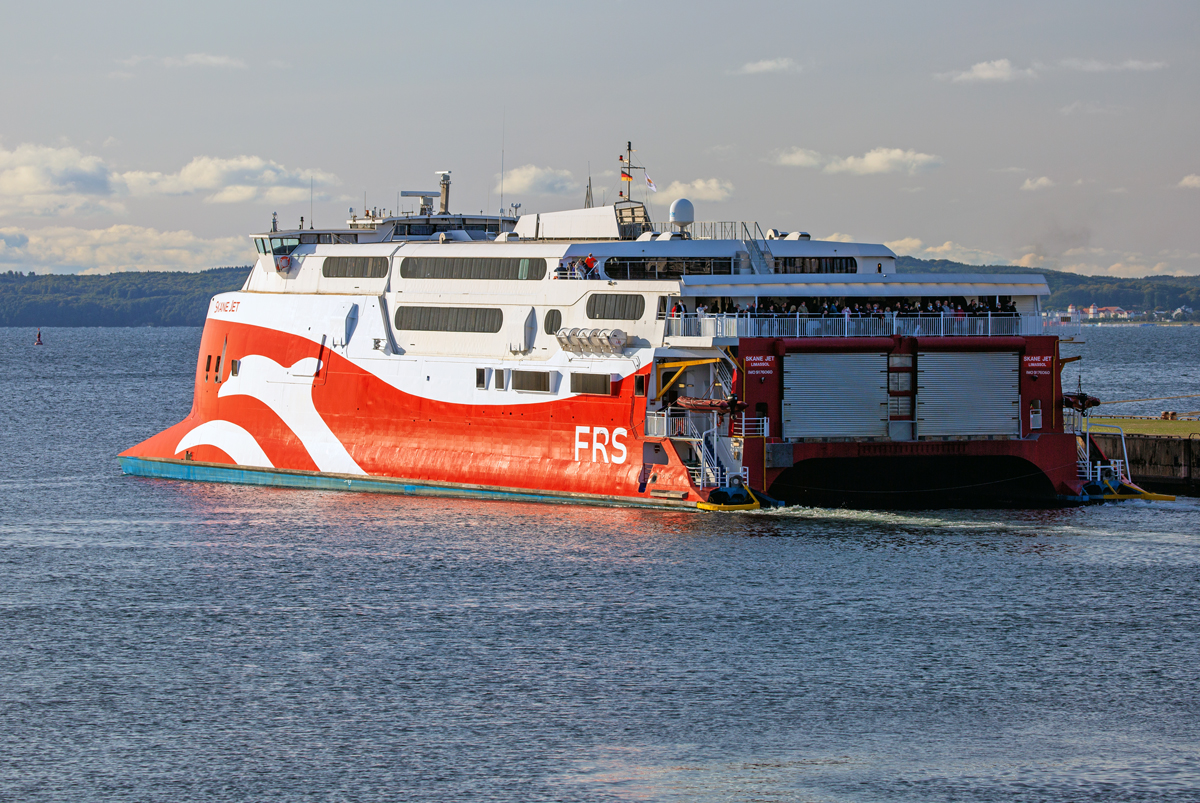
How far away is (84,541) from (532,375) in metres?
13.3

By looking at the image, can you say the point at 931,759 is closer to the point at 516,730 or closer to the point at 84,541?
the point at 516,730

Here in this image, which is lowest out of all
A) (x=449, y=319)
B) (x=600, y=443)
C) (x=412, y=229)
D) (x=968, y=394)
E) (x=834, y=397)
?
(x=600, y=443)

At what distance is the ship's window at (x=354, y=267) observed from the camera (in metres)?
43.9

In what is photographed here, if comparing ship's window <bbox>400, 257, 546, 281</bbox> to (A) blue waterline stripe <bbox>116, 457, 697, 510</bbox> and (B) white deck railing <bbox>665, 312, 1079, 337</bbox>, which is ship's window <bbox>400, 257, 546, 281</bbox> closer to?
(B) white deck railing <bbox>665, 312, 1079, 337</bbox>

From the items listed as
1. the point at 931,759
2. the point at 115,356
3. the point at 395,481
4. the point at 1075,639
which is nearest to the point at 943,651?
the point at 1075,639

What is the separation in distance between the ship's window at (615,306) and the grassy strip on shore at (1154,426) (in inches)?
802

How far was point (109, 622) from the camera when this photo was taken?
92.7ft

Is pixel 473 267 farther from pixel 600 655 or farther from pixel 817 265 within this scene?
pixel 600 655

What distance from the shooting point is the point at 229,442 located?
47.4 m

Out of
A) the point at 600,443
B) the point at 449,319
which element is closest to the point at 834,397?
the point at 600,443

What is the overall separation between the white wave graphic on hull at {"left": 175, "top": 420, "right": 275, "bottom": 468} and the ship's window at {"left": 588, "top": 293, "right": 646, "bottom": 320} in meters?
14.0

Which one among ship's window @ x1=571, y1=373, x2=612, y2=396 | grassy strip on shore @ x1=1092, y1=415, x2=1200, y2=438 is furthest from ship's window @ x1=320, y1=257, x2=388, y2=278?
grassy strip on shore @ x1=1092, y1=415, x2=1200, y2=438

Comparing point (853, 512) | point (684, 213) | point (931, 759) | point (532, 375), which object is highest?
point (684, 213)

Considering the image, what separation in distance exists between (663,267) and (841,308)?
5296mm
